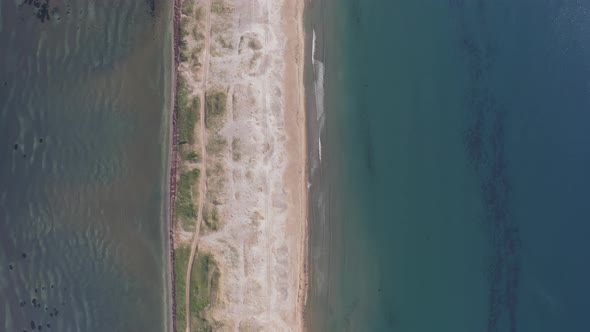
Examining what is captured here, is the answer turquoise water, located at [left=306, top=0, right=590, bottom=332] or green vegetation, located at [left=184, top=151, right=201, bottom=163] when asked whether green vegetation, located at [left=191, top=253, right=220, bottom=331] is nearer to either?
green vegetation, located at [left=184, top=151, right=201, bottom=163]

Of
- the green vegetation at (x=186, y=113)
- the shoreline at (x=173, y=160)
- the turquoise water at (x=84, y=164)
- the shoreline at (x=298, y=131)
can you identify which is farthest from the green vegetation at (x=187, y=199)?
the shoreline at (x=298, y=131)

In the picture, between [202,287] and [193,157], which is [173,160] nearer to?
[193,157]

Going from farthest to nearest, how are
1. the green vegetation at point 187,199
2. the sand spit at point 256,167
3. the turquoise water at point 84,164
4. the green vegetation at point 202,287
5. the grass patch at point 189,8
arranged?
1. the turquoise water at point 84,164
2. the grass patch at point 189,8
3. the green vegetation at point 187,199
4. the green vegetation at point 202,287
5. the sand spit at point 256,167

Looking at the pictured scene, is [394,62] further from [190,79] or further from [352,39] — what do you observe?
[190,79]

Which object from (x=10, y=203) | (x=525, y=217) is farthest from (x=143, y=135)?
(x=525, y=217)

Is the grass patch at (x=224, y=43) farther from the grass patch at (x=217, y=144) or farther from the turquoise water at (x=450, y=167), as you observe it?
the grass patch at (x=217, y=144)

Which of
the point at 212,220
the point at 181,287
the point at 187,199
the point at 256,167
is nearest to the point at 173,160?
the point at 187,199
